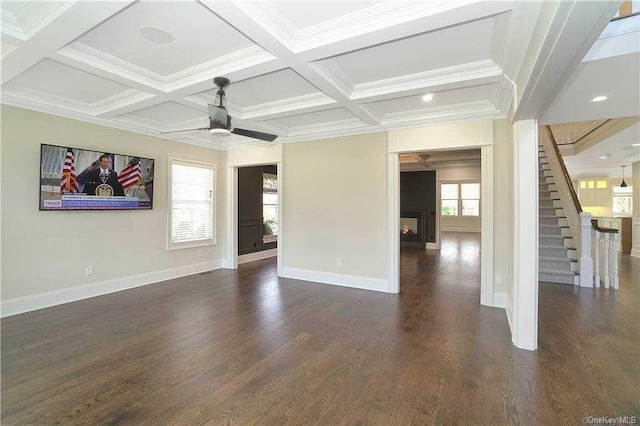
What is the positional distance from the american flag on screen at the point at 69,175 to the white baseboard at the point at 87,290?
4.56 ft

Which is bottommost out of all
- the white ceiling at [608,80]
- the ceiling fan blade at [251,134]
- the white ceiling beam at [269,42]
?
the ceiling fan blade at [251,134]

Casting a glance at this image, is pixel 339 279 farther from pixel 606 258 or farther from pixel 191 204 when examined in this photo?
pixel 606 258

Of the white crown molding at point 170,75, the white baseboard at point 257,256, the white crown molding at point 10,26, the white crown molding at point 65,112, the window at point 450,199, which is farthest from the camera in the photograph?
the window at point 450,199

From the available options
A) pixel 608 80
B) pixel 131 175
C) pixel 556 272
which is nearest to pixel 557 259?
pixel 556 272

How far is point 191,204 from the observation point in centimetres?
590

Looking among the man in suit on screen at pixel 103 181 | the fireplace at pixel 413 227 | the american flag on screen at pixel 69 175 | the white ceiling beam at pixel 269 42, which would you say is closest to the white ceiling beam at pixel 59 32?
the white ceiling beam at pixel 269 42

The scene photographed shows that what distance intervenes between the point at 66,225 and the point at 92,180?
0.70 m

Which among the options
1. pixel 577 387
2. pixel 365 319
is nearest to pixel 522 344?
pixel 577 387

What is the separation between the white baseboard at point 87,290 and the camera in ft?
12.2

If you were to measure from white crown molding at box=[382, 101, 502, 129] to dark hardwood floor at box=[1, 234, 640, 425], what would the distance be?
8.34ft

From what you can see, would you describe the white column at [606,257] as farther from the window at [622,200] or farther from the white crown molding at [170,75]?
the window at [622,200]

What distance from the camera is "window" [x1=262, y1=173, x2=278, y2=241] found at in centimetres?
788

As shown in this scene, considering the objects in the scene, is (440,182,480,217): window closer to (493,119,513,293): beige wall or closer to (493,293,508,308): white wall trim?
(493,119,513,293): beige wall

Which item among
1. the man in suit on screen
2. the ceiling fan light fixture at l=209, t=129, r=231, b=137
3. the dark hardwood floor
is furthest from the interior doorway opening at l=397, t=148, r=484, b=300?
the man in suit on screen
